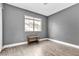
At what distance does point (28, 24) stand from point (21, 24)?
0.63 m

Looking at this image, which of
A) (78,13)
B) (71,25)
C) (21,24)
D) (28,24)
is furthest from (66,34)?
(21,24)

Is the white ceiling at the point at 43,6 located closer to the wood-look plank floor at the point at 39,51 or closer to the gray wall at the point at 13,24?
the gray wall at the point at 13,24

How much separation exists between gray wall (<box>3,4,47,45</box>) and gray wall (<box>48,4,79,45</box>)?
225 cm

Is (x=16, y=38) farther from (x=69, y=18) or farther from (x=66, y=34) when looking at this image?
(x=69, y=18)

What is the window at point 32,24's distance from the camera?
4.19m

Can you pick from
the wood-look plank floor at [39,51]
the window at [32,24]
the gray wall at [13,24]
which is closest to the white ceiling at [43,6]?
the gray wall at [13,24]

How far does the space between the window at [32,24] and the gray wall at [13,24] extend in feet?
1.20

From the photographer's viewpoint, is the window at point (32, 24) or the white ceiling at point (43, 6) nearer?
the white ceiling at point (43, 6)

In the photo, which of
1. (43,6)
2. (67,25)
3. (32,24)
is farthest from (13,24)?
(67,25)

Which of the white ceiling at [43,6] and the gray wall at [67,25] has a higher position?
the white ceiling at [43,6]

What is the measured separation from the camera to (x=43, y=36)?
17.2ft

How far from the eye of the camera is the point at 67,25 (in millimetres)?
3643

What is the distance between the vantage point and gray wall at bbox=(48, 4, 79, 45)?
3.16 m

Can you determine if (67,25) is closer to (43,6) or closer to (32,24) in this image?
(43,6)
